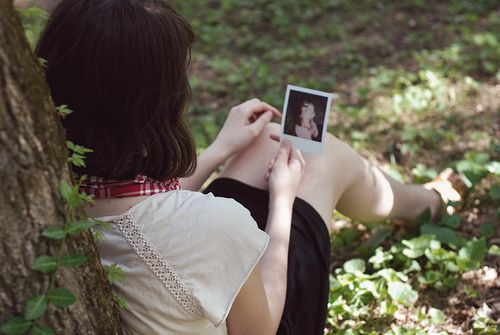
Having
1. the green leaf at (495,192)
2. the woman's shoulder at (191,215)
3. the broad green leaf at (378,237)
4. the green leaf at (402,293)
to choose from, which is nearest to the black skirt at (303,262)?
the green leaf at (402,293)

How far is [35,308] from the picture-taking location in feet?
3.66

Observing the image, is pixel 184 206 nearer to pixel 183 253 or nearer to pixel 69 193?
pixel 183 253

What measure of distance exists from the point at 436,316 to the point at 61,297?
1461mm

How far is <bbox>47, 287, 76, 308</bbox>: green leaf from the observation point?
3.69 feet

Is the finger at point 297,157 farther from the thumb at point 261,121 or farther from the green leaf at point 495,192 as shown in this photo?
the green leaf at point 495,192

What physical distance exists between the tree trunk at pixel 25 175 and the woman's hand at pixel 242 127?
103 centimetres

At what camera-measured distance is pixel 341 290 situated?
2344 mm

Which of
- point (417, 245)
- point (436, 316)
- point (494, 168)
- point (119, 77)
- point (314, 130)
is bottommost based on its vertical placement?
point (436, 316)

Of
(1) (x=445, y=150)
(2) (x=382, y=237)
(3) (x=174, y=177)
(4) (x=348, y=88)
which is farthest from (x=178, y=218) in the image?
(4) (x=348, y=88)

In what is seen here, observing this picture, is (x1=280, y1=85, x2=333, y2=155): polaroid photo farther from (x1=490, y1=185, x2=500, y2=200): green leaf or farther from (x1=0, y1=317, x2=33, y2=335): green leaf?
(x1=0, y1=317, x2=33, y2=335): green leaf

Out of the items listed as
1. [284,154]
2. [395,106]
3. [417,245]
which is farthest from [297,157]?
[395,106]

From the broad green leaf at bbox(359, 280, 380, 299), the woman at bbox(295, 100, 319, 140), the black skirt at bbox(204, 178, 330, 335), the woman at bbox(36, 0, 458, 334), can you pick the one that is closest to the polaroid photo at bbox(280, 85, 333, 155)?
the woman at bbox(295, 100, 319, 140)

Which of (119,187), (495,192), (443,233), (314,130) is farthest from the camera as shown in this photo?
(495,192)

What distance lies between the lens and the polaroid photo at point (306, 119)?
2145 mm
